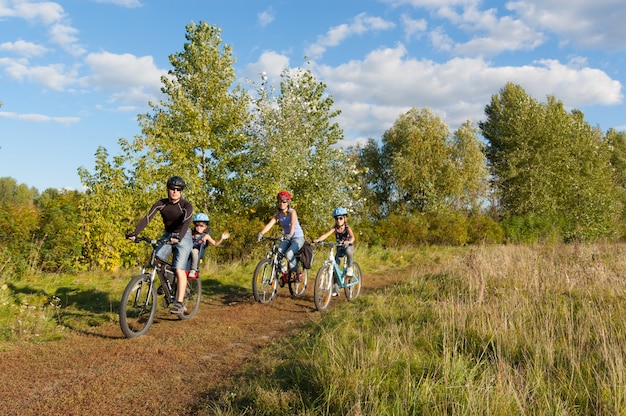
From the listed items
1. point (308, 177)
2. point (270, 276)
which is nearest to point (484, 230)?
point (308, 177)

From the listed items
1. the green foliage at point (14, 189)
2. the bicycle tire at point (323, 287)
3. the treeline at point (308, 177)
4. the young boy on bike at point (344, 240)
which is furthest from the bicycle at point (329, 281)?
the green foliage at point (14, 189)

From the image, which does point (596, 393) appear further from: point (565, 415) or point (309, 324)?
point (309, 324)

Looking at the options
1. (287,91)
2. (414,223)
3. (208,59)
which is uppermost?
(208,59)

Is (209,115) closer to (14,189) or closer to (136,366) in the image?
(136,366)

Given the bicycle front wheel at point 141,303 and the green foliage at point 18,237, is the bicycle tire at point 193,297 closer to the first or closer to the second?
the bicycle front wheel at point 141,303

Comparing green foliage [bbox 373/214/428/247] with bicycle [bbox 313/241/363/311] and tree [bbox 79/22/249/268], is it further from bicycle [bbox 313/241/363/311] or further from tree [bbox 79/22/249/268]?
bicycle [bbox 313/241/363/311]

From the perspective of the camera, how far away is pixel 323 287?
898 cm

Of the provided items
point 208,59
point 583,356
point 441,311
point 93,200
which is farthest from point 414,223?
point 583,356

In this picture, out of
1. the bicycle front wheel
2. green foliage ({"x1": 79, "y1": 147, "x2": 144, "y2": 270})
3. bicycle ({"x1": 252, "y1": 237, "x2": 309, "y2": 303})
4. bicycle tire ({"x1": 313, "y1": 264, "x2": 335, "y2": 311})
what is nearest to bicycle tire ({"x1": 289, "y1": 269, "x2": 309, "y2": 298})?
bicycle ({"x1": 252, "y1": 237, "x2": 309, "y2": 303})

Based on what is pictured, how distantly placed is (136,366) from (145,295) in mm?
1806

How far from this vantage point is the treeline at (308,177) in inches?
491

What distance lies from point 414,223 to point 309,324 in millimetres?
18720

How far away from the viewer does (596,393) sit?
376 cm

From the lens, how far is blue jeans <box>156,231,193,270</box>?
23.8 ft
